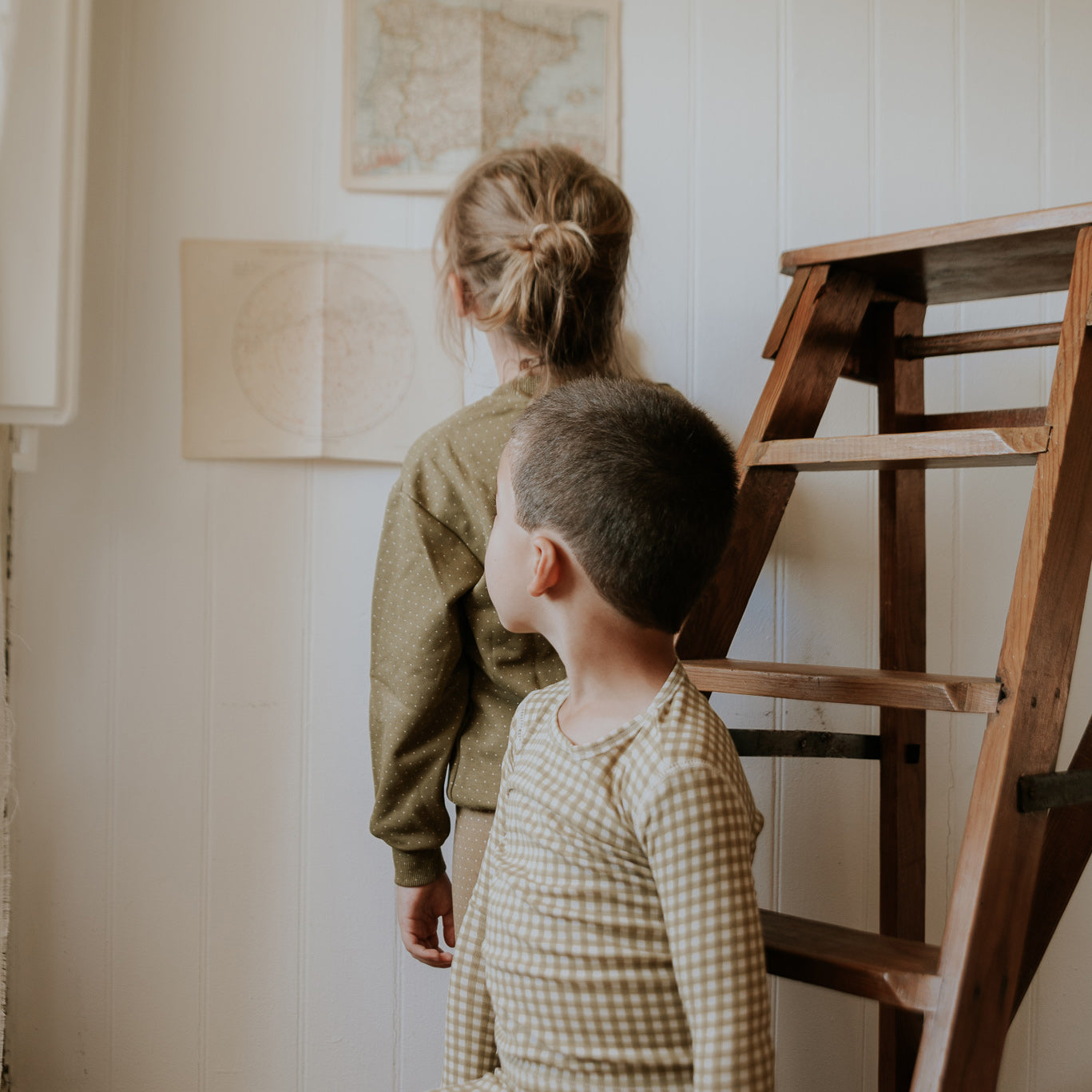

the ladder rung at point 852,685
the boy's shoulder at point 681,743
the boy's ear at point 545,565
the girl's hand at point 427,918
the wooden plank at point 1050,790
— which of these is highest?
the boy's ear at point 545,565

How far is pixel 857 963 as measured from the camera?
818mm

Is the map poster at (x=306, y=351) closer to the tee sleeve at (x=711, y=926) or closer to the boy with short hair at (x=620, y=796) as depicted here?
the boy with short hair at (x=620, y=796)

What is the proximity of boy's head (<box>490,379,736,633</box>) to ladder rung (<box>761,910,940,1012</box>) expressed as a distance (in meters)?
0.31

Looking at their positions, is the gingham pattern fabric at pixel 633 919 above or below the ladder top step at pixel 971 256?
below

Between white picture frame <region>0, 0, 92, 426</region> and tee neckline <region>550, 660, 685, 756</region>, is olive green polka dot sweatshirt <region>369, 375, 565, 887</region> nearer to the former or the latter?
tee neckline <region>550, 660, 685, 756</region>

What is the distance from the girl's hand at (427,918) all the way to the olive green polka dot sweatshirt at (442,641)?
0.08 m

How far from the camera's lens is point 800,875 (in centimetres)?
151

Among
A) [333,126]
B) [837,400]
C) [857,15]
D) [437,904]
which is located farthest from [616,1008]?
[857,15]

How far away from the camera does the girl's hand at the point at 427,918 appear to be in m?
1.26

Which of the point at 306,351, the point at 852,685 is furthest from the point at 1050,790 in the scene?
the point at 306,351

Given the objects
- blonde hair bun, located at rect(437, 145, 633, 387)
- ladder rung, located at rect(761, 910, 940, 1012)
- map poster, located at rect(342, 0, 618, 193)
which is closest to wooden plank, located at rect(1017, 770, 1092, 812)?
ladder rung, located at rect(761, 910, 940, 1012)

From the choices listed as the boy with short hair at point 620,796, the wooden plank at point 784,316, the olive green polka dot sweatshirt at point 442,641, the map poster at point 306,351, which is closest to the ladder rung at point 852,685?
the boy with short hair at point 620,796

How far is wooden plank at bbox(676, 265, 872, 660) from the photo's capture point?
3.60ft

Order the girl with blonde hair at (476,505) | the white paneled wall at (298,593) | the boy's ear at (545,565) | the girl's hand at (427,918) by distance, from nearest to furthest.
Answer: the boy's ear at (545,565), the girl with blonde hair at (476,505), the girl's hand at (427,918), the white paneled wall at (298,593)
